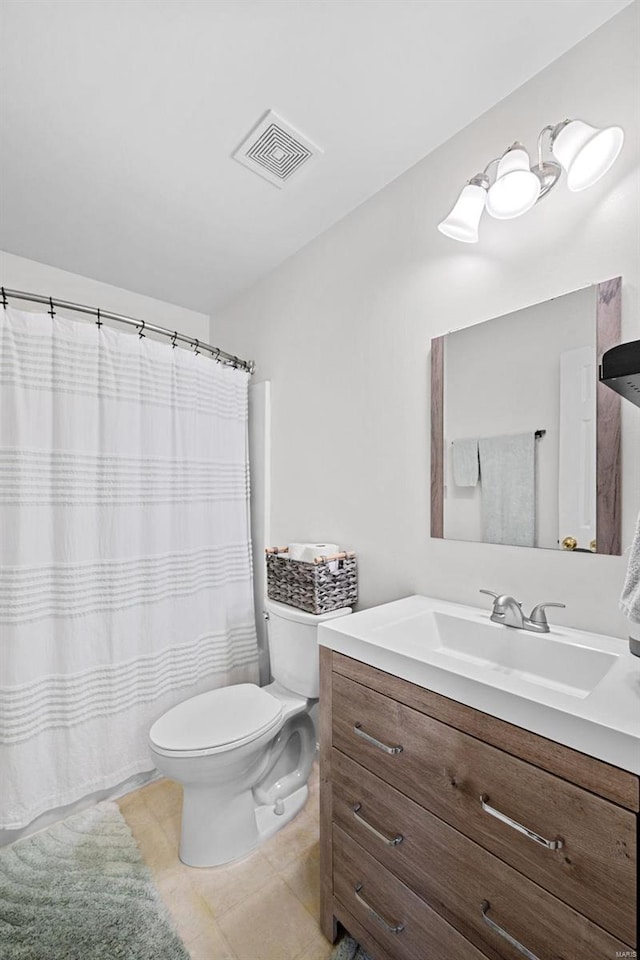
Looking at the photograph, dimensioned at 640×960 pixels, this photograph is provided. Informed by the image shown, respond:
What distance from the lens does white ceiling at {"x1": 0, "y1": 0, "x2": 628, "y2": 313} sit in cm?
112

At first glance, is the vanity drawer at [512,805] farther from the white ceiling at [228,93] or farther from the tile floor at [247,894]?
the white ceiling at [228,93]

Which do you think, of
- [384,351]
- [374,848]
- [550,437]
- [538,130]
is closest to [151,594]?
[374,848]

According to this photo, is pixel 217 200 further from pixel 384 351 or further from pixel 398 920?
pixel 398 920

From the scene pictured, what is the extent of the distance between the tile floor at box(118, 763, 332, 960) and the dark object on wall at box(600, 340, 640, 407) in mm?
1577

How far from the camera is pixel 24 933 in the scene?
1.21m

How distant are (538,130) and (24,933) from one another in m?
2.72

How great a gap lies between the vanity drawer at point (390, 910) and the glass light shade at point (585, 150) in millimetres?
1754

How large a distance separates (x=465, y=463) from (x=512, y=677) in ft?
2.39

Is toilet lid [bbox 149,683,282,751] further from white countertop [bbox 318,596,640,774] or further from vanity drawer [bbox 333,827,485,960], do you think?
white countertop [bbox 318,596,640,774]

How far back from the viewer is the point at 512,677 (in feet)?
2.91

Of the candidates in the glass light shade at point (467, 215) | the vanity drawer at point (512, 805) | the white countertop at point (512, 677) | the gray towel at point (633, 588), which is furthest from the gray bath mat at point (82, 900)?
the glass light shade at point (467, 215)

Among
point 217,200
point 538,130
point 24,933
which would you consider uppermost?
point 217,200

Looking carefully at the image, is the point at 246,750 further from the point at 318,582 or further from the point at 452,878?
the point at 452,878

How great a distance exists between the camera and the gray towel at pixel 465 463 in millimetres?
1423
